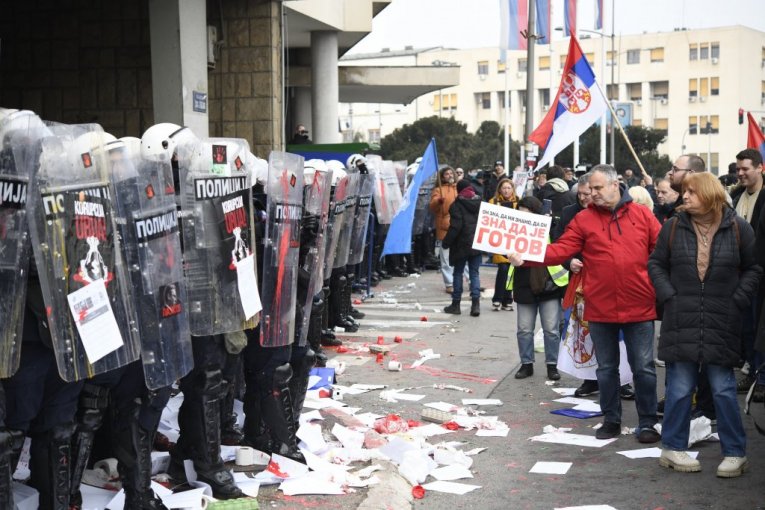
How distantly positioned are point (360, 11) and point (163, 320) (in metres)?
19.8

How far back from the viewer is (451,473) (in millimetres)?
6941

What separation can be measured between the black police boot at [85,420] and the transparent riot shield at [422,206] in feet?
47.3

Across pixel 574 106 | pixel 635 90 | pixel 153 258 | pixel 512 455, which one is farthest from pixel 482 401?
pixel 635 90

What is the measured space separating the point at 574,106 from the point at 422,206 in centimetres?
575

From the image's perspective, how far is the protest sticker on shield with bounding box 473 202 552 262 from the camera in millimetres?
8680

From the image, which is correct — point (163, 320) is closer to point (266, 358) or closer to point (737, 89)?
point (266, 358)

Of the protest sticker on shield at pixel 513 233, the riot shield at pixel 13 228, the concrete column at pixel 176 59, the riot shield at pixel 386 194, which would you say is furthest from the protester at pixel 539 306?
the riot shield at pixel 386 194

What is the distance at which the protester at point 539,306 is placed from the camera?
980cm

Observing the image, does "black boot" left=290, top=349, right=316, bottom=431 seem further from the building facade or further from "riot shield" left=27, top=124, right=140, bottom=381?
the building facade

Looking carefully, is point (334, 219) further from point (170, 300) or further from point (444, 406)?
point (170, 300)

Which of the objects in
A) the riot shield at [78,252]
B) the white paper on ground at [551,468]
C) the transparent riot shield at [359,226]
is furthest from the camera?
the transparent riot shield at [359,226]

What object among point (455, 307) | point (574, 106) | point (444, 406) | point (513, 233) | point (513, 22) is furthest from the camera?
point (513, 22)

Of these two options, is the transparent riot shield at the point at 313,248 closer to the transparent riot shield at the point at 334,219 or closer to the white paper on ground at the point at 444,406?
the transparent riot shield at the point at 334,219

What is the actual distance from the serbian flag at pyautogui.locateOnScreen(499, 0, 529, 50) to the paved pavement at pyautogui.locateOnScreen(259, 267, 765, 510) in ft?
47.4
